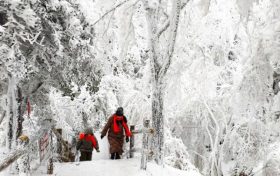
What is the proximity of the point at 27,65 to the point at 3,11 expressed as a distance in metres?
1.25

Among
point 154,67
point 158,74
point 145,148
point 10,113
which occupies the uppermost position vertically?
point 154,67

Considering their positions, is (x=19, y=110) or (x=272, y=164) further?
(x=272, y=164)

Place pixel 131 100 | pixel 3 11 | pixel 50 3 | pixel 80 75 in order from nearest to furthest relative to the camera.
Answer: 1. pixel 3 11
2. pixel 50 3
3. pixel 80 75
4. pixel 131 100

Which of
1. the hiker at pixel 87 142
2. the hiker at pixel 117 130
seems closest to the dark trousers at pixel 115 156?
the hiker at pixel 117 130

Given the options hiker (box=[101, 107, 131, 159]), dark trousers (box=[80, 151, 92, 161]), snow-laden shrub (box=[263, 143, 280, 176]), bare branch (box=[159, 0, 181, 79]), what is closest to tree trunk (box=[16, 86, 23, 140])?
hiker (box=[101, 107, 131, 159])

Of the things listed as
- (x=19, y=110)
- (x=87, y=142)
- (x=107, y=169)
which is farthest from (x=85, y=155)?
(x=19, y=110)

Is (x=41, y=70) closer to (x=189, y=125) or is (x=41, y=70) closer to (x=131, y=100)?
(x=131, y=100)

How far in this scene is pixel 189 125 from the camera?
878 inches

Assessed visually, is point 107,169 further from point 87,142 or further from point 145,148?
point 87,142

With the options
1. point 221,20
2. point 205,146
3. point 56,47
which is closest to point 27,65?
point 56,47

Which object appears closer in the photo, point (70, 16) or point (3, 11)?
point (3, 11)

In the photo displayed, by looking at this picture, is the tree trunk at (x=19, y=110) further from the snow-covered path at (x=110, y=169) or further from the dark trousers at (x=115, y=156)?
the dark trousers at (x=115, y=156)

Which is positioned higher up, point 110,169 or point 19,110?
point 19,110

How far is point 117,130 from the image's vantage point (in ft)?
36.0
